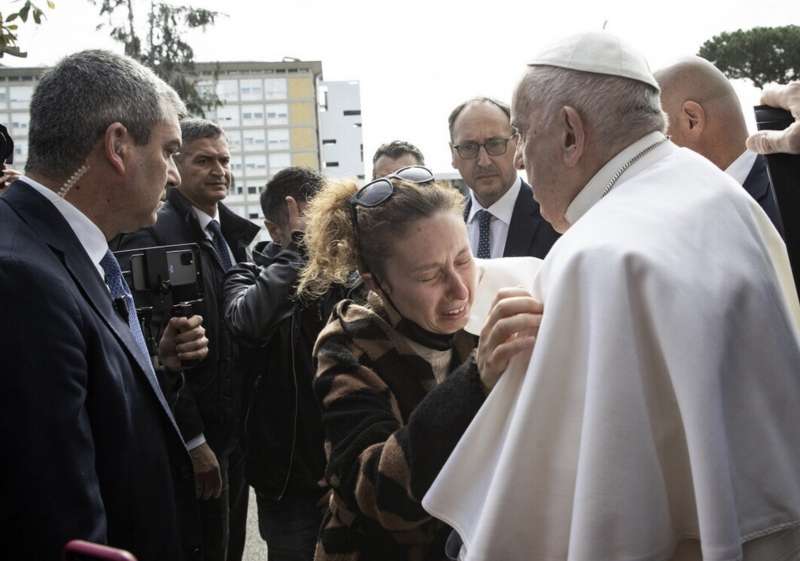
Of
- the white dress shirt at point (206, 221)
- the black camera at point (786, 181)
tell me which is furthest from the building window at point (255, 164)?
the black camera at point (786, 181)

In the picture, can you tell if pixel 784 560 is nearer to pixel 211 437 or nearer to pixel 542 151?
pixel 542 151

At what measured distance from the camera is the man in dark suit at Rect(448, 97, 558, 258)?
13.8 ft

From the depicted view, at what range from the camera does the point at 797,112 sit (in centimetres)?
210

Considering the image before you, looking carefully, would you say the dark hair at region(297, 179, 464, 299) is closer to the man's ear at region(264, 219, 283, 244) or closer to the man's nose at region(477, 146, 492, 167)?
the man's ear at region(264, 219, 283, 244)

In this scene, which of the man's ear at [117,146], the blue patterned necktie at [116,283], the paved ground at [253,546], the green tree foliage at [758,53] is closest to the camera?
the man's ear at [117,146]

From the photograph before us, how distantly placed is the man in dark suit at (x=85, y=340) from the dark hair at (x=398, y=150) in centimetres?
272

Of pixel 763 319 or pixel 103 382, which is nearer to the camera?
pixel 763 319

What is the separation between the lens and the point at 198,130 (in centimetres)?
512

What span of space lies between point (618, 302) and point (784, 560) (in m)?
0.53

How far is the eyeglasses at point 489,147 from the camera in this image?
14.8ft

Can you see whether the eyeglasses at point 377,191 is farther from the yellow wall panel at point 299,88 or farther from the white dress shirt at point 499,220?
the yellow wall panel at point 299,88

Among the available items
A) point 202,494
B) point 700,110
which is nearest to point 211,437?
point 202,494

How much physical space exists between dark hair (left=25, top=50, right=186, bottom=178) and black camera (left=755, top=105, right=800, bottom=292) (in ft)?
5.76

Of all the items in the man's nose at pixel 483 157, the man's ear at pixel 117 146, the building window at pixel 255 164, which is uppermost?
the man's ear at pixel 117 146
